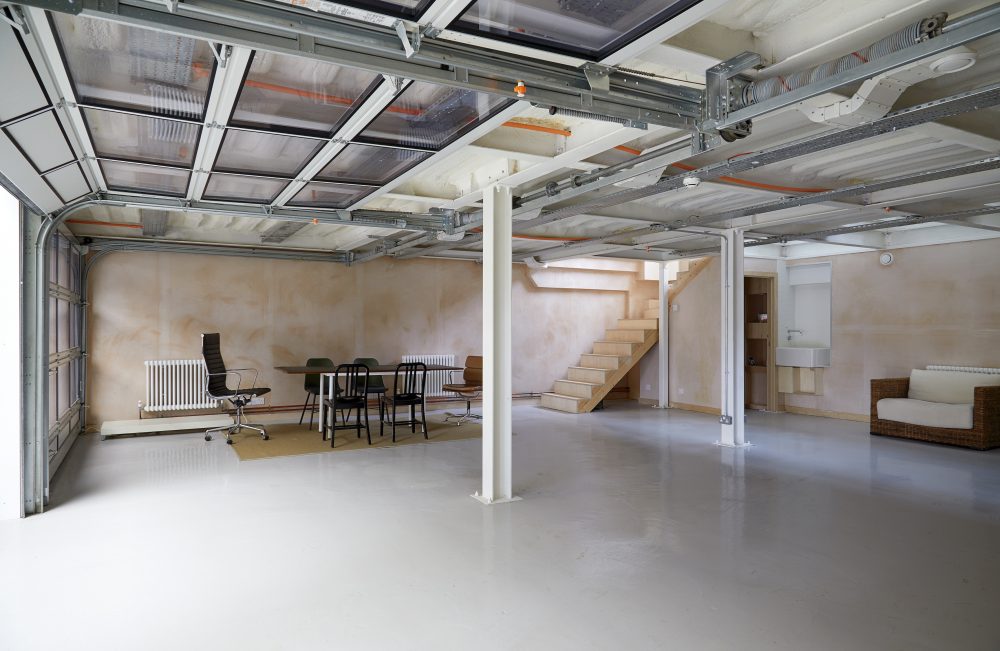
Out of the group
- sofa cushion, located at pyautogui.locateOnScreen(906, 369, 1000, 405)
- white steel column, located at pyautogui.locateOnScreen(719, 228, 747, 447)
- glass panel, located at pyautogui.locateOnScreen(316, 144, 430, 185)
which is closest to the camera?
glass panel, located at pyautogui.locateOnScreen(316, 144, 430, 185)

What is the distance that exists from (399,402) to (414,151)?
408cm

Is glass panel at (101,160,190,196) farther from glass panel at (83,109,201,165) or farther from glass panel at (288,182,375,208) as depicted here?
glass panel at (288,182,375,208)

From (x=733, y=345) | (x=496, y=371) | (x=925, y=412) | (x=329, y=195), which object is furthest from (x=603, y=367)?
(x=329, y=195)

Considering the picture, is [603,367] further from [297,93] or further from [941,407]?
[297,93]

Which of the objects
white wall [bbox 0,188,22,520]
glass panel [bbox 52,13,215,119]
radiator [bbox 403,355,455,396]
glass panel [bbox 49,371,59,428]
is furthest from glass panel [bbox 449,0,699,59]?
radiator [bbox 403,355,455,396]

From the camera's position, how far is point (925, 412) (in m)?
7.29

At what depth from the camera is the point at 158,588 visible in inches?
124

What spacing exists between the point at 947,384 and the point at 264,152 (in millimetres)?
8206

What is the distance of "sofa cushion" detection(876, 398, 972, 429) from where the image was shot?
6957 millimetres

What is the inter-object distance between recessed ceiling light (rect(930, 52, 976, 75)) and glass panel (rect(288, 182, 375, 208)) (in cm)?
361

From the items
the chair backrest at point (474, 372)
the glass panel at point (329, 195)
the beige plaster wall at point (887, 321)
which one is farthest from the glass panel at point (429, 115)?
the beige plaster wall at point (887, 321)

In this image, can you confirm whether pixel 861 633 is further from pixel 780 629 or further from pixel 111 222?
pixel 111 222

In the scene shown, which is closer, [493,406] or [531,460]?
[493,406]

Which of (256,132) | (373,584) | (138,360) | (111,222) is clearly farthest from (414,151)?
(138,360)
